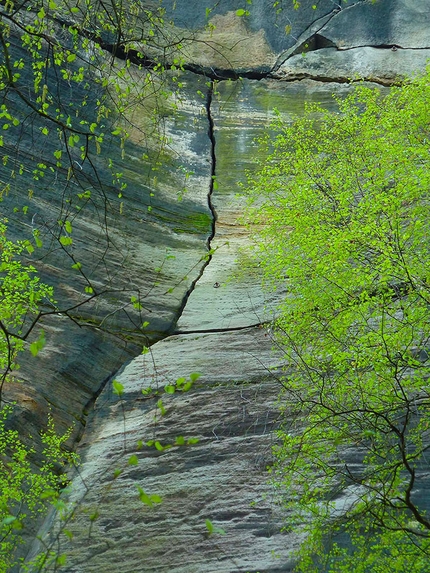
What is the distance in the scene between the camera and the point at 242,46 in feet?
68.2

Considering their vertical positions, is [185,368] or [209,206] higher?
[209,206]

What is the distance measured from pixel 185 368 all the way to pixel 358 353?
3453 millimetres

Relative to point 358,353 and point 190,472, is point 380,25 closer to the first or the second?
point 358,353

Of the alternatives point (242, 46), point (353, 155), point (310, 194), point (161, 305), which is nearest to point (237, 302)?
point (161, 305)

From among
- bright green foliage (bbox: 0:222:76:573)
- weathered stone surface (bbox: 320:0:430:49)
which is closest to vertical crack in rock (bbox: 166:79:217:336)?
bright green foliage (bbox: 0:222:76:573)

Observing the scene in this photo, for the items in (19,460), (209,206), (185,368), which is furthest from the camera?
(209,206)

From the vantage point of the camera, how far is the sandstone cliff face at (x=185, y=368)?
8.80m

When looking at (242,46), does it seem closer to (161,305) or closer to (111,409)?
A: (161,305)

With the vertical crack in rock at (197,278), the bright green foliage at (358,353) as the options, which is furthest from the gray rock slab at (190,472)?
the bright green foliage at (358,353)

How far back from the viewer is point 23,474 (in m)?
9.57

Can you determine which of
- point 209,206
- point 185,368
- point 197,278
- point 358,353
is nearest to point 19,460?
point 185,368

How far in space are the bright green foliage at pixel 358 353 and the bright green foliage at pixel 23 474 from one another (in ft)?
10.6

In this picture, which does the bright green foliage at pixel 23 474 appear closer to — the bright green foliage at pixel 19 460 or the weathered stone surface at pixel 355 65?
the bright green foliage at pixel 19 460

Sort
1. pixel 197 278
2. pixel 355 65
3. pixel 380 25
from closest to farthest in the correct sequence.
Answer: pixel 197 278
pixel 355 65
pixel 380 25
